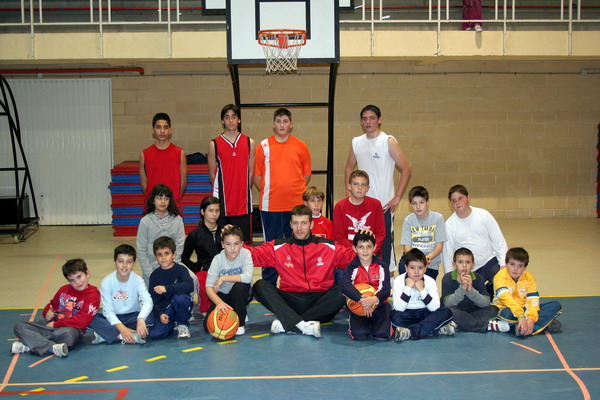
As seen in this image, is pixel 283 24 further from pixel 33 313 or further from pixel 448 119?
pixel 448 119

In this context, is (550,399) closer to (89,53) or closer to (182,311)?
(182,311)

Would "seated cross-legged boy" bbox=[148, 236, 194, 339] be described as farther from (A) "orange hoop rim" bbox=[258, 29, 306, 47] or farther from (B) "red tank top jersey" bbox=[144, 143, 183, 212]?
(A) "orange hoop rim" bbox=[258, 29, 306, 47]

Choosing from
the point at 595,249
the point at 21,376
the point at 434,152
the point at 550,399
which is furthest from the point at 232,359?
the point at 434,152

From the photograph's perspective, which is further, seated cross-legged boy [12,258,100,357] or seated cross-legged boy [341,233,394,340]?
seated cross-legged boy [341,233,394,340]

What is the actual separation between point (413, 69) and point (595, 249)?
15.0ft

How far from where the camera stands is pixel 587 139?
1250 cm

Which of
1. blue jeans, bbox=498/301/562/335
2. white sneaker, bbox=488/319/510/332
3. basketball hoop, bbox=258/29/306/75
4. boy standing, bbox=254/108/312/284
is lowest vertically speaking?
white sneaker, bbox=488/319/510/332

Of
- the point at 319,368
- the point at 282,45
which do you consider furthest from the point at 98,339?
the point at 282,45

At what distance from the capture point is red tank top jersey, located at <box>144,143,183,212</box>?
7.23 metres

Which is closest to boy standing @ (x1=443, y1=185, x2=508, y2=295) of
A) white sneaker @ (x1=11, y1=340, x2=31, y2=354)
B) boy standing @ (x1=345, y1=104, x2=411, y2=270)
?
boy standing @ (x1=345, y1=104, x2=411, y2=270)

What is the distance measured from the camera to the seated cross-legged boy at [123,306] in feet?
17.6

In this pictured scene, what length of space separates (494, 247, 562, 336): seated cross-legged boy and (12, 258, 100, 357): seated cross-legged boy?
3271 mm

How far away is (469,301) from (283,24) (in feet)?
12.9

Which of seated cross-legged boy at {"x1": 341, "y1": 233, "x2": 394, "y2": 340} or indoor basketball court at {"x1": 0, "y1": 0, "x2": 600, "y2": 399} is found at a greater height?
seated cross-legged boy at {"x1": 341, "y1": 233, "x2": 394, "y2": 340}
